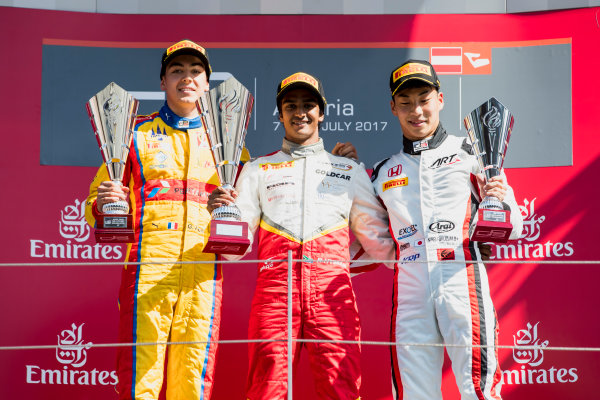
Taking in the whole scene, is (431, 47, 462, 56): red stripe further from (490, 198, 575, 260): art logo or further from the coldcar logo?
the coldcar logo

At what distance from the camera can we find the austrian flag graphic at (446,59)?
12.1ft

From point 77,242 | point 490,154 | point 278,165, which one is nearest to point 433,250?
point 490,154

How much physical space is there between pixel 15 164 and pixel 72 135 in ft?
0.92

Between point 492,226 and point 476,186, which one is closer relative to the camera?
point 492,226

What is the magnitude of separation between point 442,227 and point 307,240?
0.45 meters

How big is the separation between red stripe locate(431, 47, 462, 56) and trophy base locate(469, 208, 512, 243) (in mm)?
1386

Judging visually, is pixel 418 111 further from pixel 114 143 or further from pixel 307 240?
pixel 114 143

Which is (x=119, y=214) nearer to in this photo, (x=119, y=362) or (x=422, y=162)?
(x=119, y=362)

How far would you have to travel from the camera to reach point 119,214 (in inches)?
99.4

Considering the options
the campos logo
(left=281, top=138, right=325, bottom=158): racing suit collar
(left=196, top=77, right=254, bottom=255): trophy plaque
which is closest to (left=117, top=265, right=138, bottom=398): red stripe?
(left=196, top=77, right=254, bottom=255): trophy plaque

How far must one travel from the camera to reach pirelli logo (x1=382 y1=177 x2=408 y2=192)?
2.78 m

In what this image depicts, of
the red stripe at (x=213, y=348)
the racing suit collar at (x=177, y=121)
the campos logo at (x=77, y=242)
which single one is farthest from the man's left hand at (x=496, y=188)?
the campos logo at (x=77, y=242)

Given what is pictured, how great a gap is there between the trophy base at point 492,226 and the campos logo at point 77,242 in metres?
1.76

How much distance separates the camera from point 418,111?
9.21ft
